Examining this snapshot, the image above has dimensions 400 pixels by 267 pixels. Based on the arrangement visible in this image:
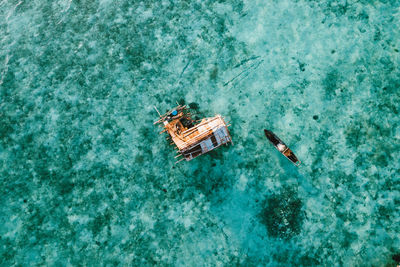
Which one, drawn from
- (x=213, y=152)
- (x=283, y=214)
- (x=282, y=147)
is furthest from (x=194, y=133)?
(x=283, y=214)

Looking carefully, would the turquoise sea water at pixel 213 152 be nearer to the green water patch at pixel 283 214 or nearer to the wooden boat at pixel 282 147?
the green water patch at pixel 283 214

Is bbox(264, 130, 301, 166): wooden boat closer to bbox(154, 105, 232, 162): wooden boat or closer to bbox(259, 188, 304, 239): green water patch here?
bbox(259, 188, 304, 239): green water patch

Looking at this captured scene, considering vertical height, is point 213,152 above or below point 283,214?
above

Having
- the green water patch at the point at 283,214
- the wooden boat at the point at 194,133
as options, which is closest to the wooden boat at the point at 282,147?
the green water patch at the point at 283,214

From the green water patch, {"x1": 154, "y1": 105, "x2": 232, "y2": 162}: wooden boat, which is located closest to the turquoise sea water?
the green water patch

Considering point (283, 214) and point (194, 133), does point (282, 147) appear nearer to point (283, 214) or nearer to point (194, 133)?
point (283, 214)

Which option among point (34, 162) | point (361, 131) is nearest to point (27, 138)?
point (34, 162)

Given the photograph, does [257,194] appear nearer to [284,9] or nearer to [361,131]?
[361,131]
